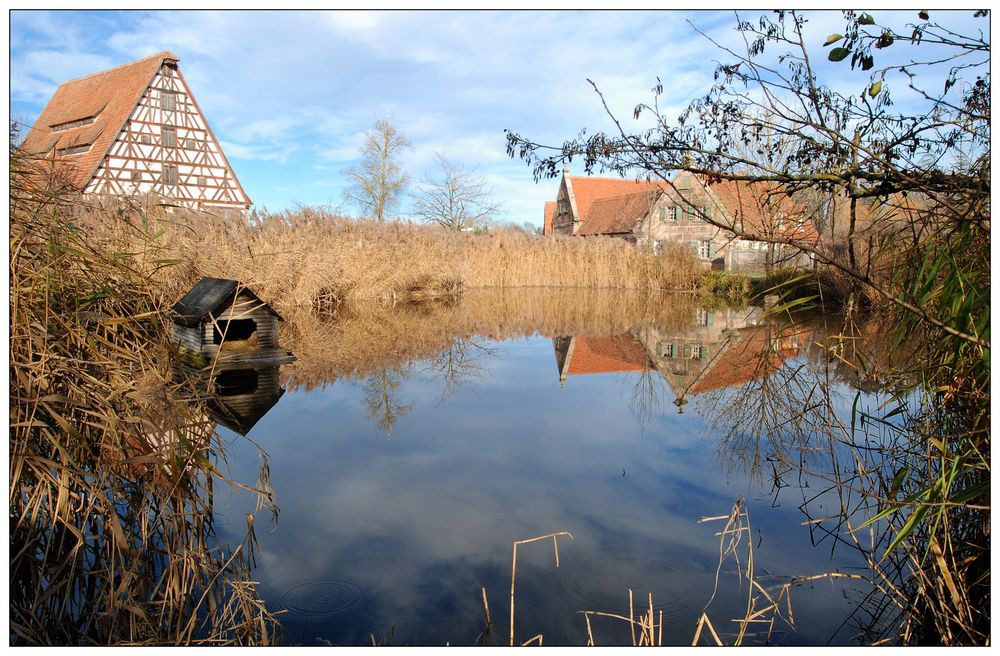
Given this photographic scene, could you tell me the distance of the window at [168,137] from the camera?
1385 inches

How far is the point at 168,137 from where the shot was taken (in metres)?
35.3

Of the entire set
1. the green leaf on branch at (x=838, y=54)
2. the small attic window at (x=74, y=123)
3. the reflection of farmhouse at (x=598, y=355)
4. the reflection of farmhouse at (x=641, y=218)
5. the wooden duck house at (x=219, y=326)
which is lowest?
the reflection of farmhouse at (x=598, y=355)

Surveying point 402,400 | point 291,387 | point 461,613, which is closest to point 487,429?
point 402,400

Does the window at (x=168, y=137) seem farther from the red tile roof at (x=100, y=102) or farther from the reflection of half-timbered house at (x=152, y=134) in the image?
the red tile roof at (x=100, y=102)

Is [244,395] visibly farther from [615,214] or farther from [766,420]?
[615,214]

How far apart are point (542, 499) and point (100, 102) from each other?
39675 millimetres

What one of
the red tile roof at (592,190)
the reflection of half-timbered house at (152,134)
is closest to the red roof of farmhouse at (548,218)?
the red tile roof at (592,190)

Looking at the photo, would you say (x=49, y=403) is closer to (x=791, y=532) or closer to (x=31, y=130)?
(x=31, y=130)

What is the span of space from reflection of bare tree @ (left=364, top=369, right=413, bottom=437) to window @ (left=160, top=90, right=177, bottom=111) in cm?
3196

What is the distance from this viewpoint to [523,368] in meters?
10.8

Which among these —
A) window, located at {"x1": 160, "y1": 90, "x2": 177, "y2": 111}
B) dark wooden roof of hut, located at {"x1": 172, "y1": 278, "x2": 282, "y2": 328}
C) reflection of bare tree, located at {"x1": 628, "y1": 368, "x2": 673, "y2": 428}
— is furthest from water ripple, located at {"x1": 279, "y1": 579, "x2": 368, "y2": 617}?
window, located at {"x1": 160, "y1": 90, "x2": 177, "y2": 111}

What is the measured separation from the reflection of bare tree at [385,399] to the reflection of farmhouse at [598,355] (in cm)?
233

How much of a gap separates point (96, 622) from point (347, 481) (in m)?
2.74

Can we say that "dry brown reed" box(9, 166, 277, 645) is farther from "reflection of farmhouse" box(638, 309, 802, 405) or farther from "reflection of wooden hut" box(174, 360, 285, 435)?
"reflection of farmhouse" box(638, 309, 802, 405)
